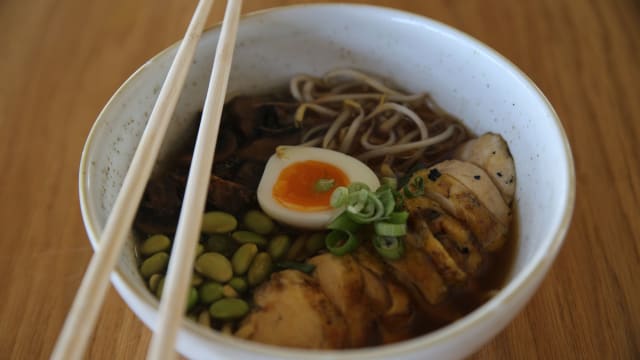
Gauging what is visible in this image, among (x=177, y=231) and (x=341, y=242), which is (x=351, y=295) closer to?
(x=341, y=242)

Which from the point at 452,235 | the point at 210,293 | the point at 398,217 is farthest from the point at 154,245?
the point at 452,235

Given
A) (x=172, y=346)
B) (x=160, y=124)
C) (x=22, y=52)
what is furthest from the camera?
(x=22, y=52)

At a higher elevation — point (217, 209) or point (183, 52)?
point (183, 52)

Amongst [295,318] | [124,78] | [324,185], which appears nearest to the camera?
[295,318]

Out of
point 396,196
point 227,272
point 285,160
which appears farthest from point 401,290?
point 285,160

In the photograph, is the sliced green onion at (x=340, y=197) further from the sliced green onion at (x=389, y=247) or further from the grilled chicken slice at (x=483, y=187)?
the grilled chicken slice at (x=483, y=187)

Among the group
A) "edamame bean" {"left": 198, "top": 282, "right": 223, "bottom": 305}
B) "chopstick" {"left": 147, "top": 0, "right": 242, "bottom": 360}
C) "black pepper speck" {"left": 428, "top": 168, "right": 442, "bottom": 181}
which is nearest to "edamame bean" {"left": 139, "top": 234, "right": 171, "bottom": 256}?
"edamame bean" {"left": 198, "top": 282, "right": 223, "bottom": 305}

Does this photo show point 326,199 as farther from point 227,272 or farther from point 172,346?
point 172,346
